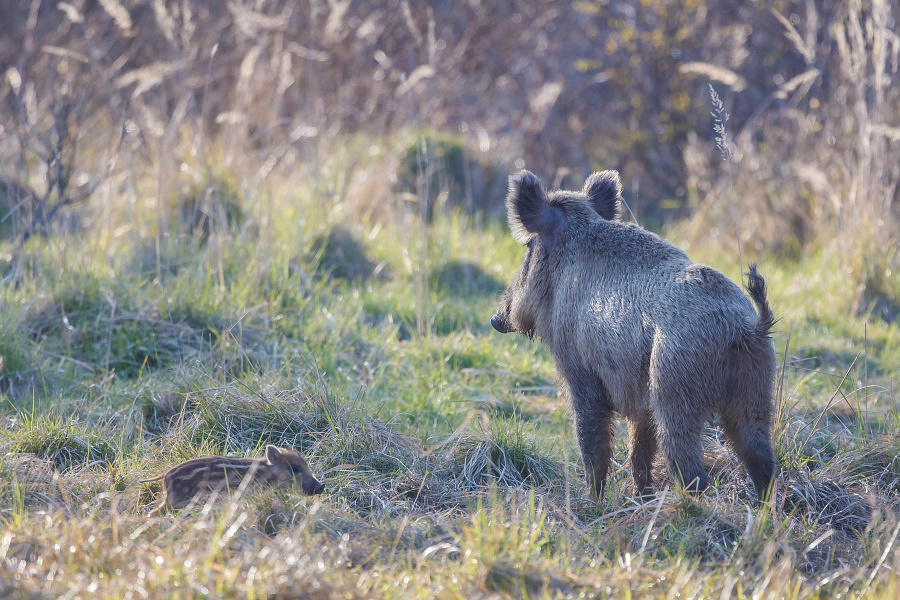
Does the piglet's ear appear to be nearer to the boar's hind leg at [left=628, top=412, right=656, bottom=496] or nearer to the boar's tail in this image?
the boar's hind leg at [left=628, top=412, right=656, bottom=496]

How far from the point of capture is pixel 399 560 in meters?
3.04

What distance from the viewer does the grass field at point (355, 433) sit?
9.50 ft

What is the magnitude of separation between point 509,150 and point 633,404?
264 inches

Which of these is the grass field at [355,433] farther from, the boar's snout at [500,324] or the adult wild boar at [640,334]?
the boar's snout at [500,324]

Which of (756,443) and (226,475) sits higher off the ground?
(756,443)

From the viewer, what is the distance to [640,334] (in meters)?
3.42

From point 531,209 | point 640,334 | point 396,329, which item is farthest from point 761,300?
point 396,329

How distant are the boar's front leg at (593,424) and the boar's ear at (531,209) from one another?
0.74 metres

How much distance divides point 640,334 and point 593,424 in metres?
0.51

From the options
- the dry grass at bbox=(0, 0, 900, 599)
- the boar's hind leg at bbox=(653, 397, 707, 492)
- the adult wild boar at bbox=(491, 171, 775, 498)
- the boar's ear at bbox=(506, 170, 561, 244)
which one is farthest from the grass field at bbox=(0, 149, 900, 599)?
the boar's ear at bbox=(506, 170, 561, 244)

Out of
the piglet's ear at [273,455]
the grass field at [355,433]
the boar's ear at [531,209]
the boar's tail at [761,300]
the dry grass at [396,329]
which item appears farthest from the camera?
the boar's ear at [531,209]

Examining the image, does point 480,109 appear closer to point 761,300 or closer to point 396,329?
point 396,329

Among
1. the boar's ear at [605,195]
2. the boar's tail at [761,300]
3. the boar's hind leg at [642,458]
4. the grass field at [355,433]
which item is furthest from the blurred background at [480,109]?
the boar's tail at [761,300]

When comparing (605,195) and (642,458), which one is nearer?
(642,458)
